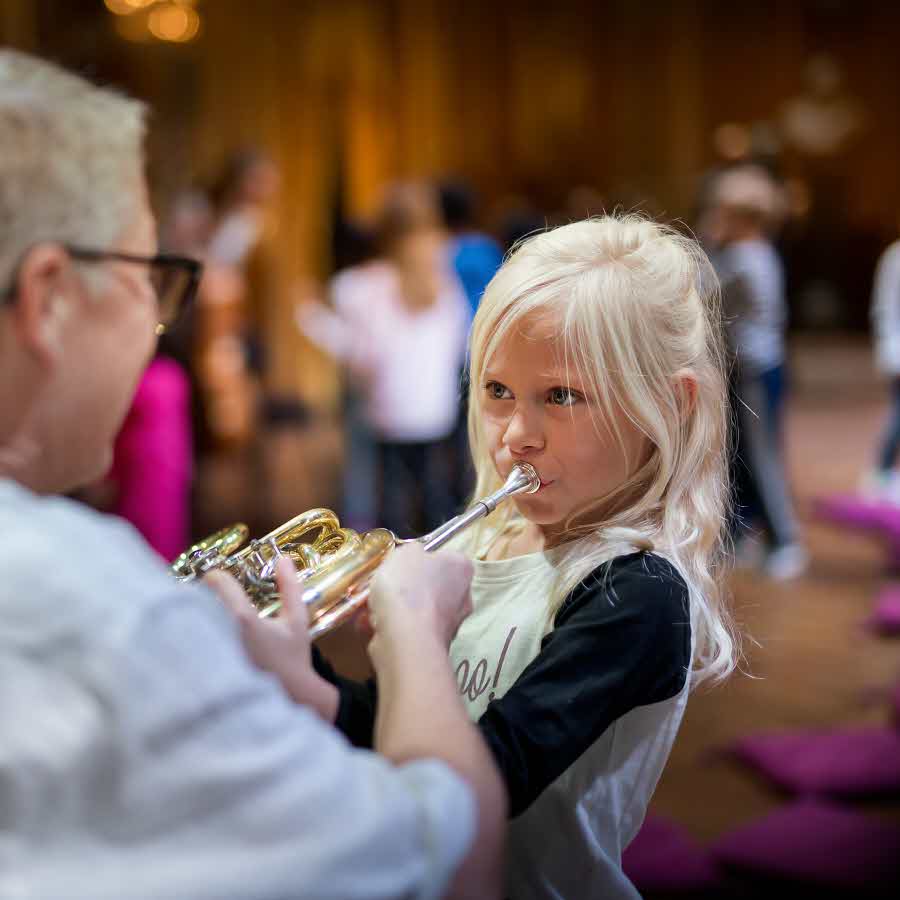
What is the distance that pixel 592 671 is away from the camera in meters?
1.00

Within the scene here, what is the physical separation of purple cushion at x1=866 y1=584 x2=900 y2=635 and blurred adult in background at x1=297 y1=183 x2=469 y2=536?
165 cm

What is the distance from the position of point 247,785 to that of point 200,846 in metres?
0.04

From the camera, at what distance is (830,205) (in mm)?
12109

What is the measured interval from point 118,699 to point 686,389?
2.26ft

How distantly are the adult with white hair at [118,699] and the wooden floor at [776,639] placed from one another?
2.05 ft

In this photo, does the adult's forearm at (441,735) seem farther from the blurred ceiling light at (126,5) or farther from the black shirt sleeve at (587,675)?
the blurred ceiling light at (126,5)

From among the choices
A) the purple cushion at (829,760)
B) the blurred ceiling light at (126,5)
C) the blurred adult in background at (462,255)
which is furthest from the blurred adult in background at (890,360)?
the blurred ceiling light at (126,5)

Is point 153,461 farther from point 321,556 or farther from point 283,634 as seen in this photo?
point 283,634

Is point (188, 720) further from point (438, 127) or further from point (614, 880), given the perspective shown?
point (438, 127)

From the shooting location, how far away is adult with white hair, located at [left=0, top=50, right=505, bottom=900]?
24.8 inches

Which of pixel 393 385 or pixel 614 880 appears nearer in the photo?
pixel 614 880

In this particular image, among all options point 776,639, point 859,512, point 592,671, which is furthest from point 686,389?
point 859,512

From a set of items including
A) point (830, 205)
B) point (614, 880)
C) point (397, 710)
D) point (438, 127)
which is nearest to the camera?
point (397, 710)

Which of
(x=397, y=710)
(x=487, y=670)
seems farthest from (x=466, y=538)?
(x=397, y=710)
